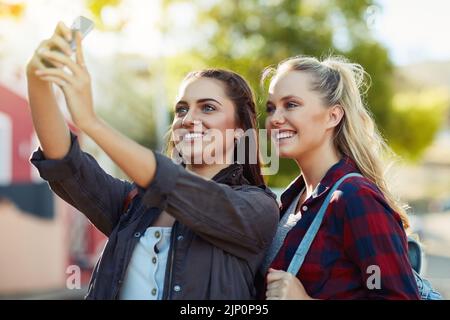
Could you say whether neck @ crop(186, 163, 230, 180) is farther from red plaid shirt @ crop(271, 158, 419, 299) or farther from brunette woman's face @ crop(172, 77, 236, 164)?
red plaid shirt @ crop(271, 158, 419, 299)

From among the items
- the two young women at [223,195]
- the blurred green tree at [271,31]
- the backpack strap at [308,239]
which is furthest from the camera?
the blurred green tree at [271,31]

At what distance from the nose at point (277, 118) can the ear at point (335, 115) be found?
20cm

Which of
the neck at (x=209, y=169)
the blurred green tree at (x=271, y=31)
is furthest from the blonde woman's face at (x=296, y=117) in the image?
the blurred green tree at (x=271, y=31)

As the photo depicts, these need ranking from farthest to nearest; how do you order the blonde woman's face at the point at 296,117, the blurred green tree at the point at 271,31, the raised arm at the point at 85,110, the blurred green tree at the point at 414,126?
1. the blurred green tree at the point at 414,126
2. the blurred green tree at the point at 271,31
3. the blonde woman's face at the point at 296,117
4. the raised arm at the point at 85,110

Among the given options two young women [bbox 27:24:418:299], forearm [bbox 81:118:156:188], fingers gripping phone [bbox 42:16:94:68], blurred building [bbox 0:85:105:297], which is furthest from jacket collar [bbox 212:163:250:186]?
blurred building [bbox 0:85:105:297]

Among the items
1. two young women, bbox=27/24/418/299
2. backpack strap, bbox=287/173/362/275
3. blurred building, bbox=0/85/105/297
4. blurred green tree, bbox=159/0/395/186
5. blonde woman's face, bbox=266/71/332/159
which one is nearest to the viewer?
two young women, bbox=27/24/418/299

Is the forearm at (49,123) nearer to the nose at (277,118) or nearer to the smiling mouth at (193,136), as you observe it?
the smiling mouth at (193,136)

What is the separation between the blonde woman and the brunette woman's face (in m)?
0.19

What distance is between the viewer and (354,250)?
7.32 feet

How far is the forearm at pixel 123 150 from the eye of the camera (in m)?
1.91

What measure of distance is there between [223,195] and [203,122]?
0.35 meters

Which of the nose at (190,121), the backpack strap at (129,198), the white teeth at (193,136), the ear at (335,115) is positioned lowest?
the backpack strap at (129,198)

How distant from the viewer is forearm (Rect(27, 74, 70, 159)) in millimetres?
2084
